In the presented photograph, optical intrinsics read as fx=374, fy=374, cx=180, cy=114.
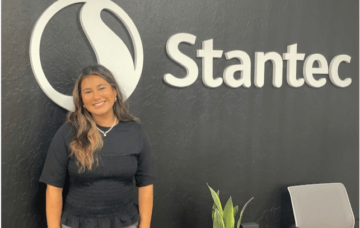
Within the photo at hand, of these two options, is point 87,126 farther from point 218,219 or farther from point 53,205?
point 218,219

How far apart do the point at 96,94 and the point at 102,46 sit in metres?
0.51

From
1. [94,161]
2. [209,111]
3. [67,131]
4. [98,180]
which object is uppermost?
[209,111]

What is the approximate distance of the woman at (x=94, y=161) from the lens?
224cm

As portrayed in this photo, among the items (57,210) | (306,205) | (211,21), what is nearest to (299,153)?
(306,205)

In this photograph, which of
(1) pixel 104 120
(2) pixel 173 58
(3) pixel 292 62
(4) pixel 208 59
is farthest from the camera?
(3) pixel 292 62

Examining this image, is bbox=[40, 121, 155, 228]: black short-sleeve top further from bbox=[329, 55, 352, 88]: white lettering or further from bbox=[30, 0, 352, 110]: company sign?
bbox=[329, 55, 352, 88]: white lettering

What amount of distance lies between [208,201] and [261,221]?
57cm

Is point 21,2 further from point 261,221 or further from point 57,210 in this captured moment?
point 261,221

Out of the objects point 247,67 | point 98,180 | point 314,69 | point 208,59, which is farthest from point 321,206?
point 98,180

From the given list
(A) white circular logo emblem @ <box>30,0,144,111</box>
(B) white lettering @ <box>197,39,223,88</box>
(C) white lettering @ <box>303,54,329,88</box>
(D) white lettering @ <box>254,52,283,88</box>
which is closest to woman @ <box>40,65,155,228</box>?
(A) white circular logo emblem @ <box>30,0,144,111</box>

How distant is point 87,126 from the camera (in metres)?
2.32

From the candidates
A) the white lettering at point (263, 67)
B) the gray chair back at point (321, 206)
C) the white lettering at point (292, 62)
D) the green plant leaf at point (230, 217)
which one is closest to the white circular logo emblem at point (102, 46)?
the white lettering at point (263, 67)

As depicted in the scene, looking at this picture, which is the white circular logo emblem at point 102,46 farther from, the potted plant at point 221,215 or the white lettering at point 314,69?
the white lettering at point 314,69

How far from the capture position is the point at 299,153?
3383 mm
